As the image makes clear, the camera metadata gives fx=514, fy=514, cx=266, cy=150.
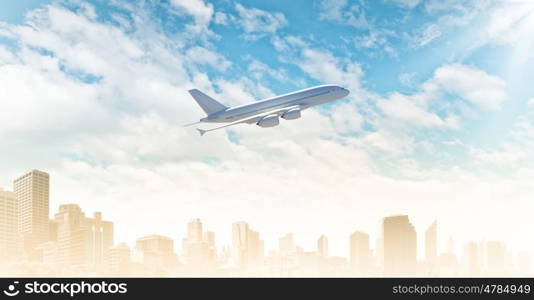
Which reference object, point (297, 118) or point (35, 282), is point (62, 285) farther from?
point (297, 118)

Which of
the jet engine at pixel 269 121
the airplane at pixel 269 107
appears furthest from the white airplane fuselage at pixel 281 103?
the jet engine at pixel 269 121

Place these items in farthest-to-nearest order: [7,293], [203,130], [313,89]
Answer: [313,89]
[203,130]
[7,293]

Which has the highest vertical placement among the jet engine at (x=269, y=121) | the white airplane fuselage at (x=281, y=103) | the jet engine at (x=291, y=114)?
the white airplane fuselage at (x=281, y=103)

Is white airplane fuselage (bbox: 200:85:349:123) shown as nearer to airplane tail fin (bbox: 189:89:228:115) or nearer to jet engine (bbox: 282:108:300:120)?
airplane tail fin (bbox: 189:89:228:115)

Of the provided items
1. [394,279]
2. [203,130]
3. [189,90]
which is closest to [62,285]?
[394,279]

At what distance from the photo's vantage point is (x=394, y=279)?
63062mm

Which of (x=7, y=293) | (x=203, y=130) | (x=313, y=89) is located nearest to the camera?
(x=7, y=293)

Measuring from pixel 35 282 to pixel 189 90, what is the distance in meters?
74.8

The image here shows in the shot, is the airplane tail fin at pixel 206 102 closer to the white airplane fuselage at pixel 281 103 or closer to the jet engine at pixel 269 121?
the white airplane fuselage at pixel 281 103

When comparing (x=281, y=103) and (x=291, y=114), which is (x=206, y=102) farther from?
(x=291, y=114)

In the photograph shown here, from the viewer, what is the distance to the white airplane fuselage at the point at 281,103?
379 ft

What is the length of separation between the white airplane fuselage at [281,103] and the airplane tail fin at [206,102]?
1830 mm

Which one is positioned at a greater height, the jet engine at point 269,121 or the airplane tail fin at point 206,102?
the airplane tail fin at point 206,102

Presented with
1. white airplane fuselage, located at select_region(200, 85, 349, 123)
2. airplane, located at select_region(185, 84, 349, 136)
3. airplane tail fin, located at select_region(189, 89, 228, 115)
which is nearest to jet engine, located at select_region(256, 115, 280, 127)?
airplane, located at select_region(185, 84, 349, 136)
